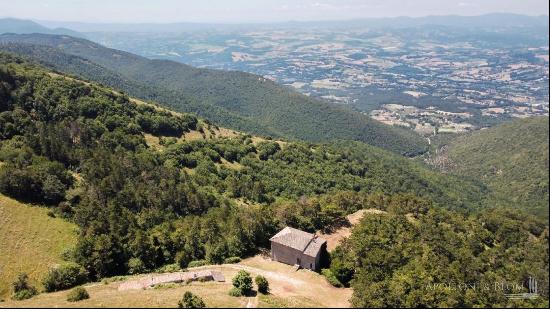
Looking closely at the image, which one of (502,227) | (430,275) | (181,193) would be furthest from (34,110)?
(502,227)


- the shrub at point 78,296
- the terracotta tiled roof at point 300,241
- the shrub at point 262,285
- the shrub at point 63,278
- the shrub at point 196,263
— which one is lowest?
the shrub at point 196,263

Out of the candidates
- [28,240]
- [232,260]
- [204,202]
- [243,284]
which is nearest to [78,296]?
[243,284]

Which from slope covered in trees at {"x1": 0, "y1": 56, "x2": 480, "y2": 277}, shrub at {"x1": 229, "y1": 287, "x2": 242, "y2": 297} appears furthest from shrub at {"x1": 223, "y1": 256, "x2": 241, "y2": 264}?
shrub at {"x1": 229, "y1": 287, "x2": 242, "y2": 297}

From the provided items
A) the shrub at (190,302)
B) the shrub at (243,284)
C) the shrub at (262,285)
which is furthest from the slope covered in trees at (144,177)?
the shrub at (190,302)

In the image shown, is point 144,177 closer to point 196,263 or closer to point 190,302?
point 196,263

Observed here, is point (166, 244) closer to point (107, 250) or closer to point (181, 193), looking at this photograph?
point (107, 250)

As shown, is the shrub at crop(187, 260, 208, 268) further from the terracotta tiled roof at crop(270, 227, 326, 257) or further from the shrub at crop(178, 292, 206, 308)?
the shrub at crop(178, 292, 206, 308)

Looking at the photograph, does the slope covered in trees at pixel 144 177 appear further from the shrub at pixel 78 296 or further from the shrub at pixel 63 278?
the shrub at pixel 78 296
